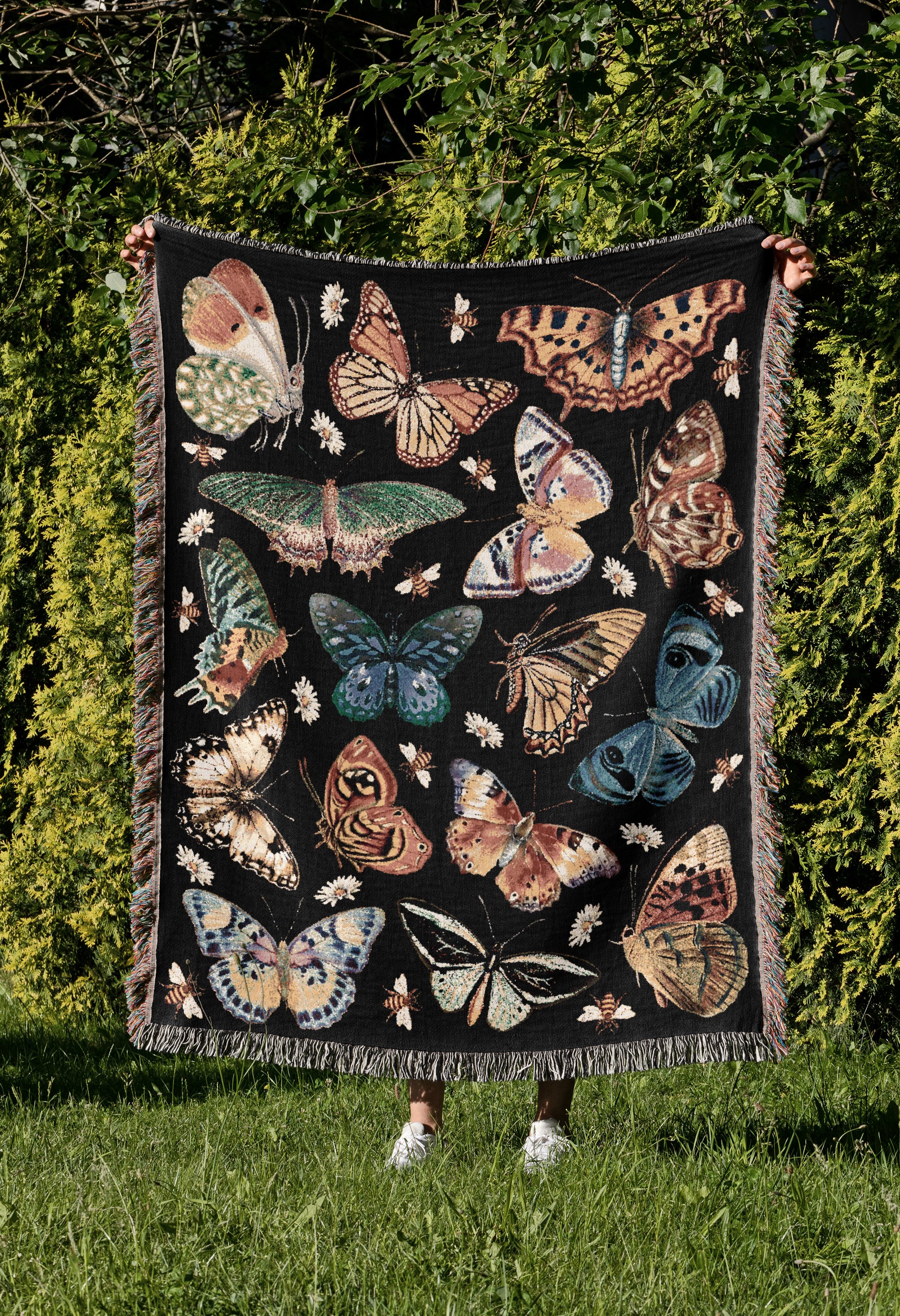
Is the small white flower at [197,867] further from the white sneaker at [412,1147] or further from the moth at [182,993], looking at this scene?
the white sneaker at [412,1147]

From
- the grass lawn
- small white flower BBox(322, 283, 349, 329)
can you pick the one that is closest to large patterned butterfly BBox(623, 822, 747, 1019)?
the grass lawn

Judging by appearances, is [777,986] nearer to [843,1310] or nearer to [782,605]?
[843,1310]

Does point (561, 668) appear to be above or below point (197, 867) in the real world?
above

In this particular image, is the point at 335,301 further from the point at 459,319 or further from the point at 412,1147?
the point at 412,1147

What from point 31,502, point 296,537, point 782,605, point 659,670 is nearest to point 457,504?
point 296,537

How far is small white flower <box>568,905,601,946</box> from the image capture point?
7.81 feet

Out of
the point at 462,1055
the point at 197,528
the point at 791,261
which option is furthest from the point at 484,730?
the point at 791,261

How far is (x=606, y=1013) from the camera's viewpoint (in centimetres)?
234

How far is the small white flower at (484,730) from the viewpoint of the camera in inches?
96.8

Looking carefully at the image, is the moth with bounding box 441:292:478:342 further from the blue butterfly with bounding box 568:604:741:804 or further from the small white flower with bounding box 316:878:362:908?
the small white flower with bounding box 316:878:362:908

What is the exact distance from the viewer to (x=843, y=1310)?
67.3 inches

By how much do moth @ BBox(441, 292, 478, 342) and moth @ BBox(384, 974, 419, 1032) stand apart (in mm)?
1485

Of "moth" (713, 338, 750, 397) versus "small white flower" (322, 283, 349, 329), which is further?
"small white flower" (322, 283, 349, 329)

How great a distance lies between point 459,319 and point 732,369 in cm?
64
